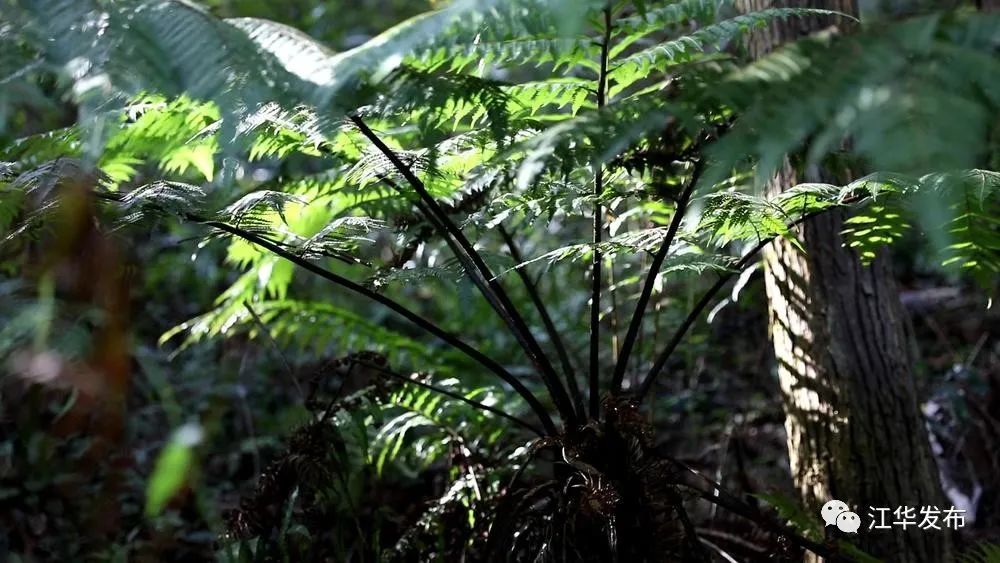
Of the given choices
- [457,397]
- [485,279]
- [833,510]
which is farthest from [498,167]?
[833,510]

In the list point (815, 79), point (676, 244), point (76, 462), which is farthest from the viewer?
point (76, 462)

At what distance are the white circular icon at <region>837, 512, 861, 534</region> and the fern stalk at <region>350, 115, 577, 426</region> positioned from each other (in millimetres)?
736

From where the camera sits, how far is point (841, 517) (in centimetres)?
188

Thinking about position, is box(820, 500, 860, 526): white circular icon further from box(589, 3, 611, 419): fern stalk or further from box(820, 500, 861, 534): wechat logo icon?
box(589, 3, 611, 419): fern stalk

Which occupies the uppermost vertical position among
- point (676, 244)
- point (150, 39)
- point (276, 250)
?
point (150, 39)

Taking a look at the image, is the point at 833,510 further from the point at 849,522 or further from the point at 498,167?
the point at 498,167

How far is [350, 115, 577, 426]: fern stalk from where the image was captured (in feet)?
4.71

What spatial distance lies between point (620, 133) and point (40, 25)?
2.63 feet

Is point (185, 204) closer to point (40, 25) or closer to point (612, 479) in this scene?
point (40, 25)

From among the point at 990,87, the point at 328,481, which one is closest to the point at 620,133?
the point at 990,87

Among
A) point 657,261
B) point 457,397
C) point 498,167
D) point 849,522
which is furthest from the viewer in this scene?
point 849,522

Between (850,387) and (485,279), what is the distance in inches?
36.7

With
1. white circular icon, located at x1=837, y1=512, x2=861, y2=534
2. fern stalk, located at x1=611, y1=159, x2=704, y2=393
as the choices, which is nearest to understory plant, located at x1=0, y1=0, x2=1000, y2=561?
fern stalk, located at x1=611, y1=159, x2=704, y2=393

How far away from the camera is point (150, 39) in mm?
1115
